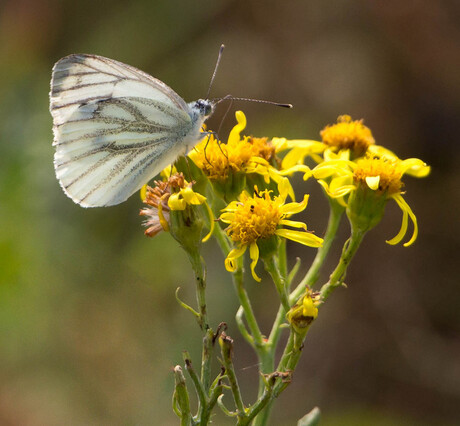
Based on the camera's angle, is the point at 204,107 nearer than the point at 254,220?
No

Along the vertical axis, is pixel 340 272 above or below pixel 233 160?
below

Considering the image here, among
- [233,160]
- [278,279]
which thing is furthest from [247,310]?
[233,160]

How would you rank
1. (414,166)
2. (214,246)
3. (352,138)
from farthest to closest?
(214,246)
(352,138)
(414,166)

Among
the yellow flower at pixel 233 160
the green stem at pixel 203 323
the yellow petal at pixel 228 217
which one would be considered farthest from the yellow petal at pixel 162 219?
the yellow flower at pixel 233 160

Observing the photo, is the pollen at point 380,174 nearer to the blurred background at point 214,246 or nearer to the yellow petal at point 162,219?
the yellow petal at point 162,219

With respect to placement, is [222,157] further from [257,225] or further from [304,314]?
[304,314]

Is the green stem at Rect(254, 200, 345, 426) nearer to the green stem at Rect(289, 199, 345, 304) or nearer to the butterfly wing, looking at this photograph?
the green stem at Rect(289, 199, 345, 304)

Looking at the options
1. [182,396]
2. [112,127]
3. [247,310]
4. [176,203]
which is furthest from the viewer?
[112,127]
